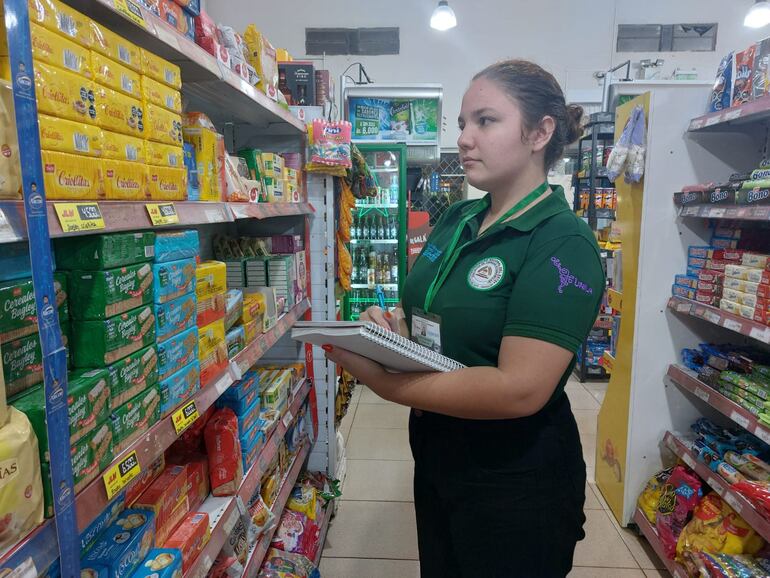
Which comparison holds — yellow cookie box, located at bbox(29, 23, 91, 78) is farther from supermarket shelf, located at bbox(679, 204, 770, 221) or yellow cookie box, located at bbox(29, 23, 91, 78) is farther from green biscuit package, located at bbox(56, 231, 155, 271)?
supermarket shelf, located at bbox(679, 204, 770, 221)

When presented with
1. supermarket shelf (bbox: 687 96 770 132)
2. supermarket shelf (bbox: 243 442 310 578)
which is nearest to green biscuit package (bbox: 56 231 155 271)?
supermarket shelf (bbox: 243 442 310 578)

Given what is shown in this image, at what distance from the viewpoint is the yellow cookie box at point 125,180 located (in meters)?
0.96

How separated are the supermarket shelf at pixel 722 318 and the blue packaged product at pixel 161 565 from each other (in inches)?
80.1

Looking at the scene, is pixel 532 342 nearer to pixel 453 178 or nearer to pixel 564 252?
pixel 564 252

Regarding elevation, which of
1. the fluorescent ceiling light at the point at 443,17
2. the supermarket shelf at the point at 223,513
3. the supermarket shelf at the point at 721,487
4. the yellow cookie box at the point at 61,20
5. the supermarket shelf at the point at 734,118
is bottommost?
the supermarket shelf at the point at 721,487

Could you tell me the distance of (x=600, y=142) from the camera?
5.34 metres

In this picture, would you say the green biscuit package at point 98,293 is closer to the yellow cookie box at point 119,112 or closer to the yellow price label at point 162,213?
the yellow price label at point 162,213

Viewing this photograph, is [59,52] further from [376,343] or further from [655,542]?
[655,542]

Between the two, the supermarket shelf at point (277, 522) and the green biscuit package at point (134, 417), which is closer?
the green biscuit package at point (134, 417)

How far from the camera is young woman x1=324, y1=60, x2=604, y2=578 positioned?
1140 mm

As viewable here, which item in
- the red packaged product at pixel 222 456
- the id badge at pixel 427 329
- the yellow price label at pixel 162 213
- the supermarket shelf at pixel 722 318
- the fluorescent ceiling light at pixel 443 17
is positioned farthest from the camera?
the fluorescent ceiling light at pixel 443 17

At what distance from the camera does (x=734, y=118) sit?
2.09 meters

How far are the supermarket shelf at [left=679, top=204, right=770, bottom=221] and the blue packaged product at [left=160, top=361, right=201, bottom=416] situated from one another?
1973 mm

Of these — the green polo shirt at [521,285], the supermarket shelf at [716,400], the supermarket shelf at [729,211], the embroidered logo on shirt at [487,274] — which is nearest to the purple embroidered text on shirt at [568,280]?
the green polo shirt at [521,285]
